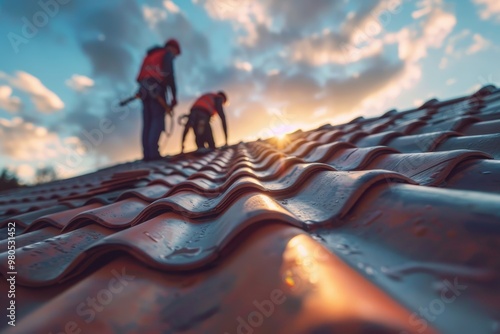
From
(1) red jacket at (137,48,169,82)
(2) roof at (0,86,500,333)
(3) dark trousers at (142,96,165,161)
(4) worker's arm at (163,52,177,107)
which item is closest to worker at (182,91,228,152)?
(4) worker's arm at (163,52,177,107)

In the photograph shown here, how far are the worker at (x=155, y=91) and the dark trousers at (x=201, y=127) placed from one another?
101cm

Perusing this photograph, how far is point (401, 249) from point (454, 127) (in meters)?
1.68

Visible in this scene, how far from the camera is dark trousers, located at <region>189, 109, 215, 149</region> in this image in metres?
6.54

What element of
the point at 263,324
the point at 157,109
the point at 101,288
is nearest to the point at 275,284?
the point at 263,324

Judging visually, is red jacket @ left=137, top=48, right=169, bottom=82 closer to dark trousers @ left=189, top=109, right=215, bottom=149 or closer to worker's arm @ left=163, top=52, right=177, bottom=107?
worker's arm @ left=163, top=52, right=177, bottom=107

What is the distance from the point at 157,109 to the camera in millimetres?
5422

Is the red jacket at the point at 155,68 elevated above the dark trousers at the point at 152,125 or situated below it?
above

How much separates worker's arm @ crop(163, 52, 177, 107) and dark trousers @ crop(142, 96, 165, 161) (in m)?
0.39

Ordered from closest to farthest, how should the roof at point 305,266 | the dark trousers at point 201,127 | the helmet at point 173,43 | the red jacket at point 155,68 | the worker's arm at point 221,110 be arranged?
the roof at point 305,266 → the red jacket at point 155,68 → the helmet at point 173,43 → the dark trousers at point 201,127 → the worker's arm at point 221,110

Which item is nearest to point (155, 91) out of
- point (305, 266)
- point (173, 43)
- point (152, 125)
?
point (152, 125)

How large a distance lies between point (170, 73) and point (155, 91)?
50cm

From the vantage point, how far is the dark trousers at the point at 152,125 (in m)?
5.40

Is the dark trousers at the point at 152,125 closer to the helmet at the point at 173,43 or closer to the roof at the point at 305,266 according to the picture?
the helmet at the point at 173,43

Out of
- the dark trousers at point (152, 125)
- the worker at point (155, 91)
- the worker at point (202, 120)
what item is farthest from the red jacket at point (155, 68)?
the worker at point (202, 120)
